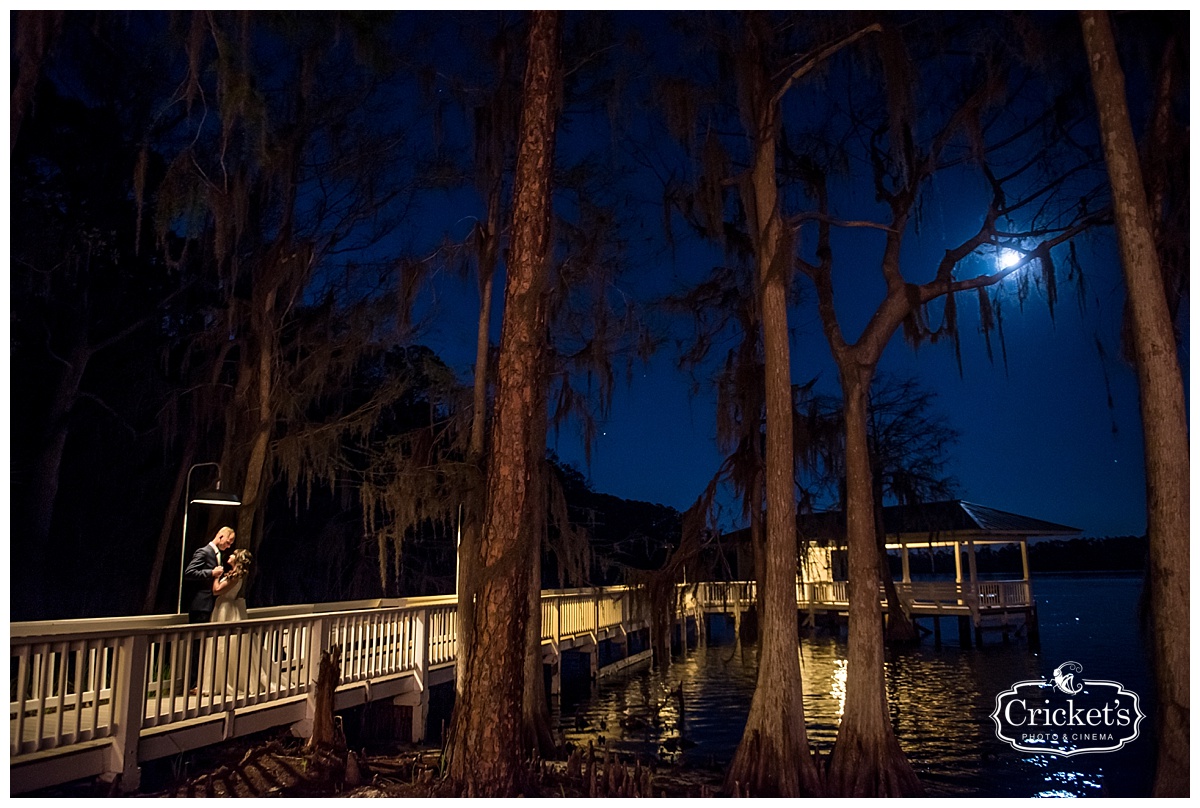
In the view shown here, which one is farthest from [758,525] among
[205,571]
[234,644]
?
[205,571]

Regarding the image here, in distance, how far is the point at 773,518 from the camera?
839cm

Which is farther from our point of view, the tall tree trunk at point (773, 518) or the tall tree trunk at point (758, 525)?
the tall tree trunk at point (758, 525)

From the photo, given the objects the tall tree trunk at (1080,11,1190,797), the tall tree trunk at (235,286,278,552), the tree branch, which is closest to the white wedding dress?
the tall tree trunk at (235,286,278,552)

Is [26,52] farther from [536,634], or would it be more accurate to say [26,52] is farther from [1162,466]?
[1162,466]

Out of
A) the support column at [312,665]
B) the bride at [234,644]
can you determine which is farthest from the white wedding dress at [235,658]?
the support column at [312,665]

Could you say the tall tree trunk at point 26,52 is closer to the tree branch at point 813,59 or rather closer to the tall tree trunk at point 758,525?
the tree branch at point 813,59

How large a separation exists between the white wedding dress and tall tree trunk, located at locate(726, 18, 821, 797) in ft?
13.1

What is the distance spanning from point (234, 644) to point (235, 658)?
4.2 inches

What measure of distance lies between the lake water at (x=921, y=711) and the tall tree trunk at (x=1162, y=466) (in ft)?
9.83

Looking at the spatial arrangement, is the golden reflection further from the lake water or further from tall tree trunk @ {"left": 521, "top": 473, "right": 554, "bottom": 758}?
tall tree trunk @ {"left": 521, "top": 473, "right": 554, "bottom": 758}

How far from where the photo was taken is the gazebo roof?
2339 cm

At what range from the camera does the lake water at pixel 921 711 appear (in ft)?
31.3

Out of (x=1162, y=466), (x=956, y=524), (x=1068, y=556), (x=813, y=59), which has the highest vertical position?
(x=813, y=59)

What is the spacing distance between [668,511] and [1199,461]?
1174 inches
